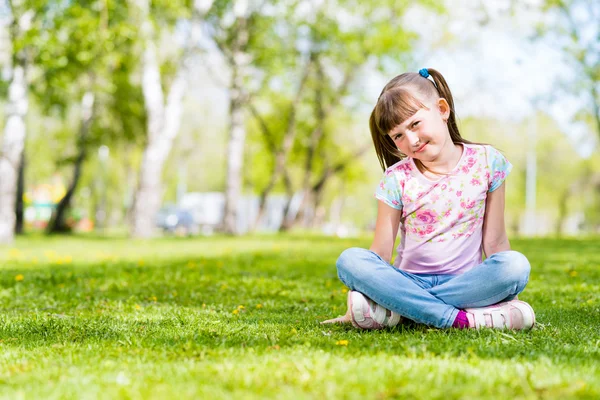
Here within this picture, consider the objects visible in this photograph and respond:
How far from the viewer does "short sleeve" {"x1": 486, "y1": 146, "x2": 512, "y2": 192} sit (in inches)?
187

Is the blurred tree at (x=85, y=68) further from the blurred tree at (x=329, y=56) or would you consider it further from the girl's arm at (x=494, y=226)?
the girl's arm at (x=494, y=226)

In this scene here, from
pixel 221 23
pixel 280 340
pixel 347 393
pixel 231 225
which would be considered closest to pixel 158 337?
pixel 280 340

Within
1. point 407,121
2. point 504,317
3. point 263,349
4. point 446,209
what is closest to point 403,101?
point 407,121

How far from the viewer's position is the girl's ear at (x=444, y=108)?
15.4ft

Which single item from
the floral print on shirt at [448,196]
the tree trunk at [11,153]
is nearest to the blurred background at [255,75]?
the tree trunk at [11,153]

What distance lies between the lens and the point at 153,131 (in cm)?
2031

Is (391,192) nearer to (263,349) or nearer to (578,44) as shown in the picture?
(263,349)

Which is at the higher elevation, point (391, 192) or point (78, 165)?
point (391, 192)

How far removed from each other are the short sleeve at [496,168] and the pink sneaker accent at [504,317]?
83 cm

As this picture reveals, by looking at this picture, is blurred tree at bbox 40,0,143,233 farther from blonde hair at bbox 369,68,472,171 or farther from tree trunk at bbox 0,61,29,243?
blonde hair at bbox 369,68,472,171

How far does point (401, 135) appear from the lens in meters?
4.62

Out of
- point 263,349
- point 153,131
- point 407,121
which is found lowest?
point 263,349

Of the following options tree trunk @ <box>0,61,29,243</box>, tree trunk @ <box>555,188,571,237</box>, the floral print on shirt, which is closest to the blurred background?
tree trunk @ <box>0,61,29,243</box>

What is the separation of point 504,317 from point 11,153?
16.1 m
